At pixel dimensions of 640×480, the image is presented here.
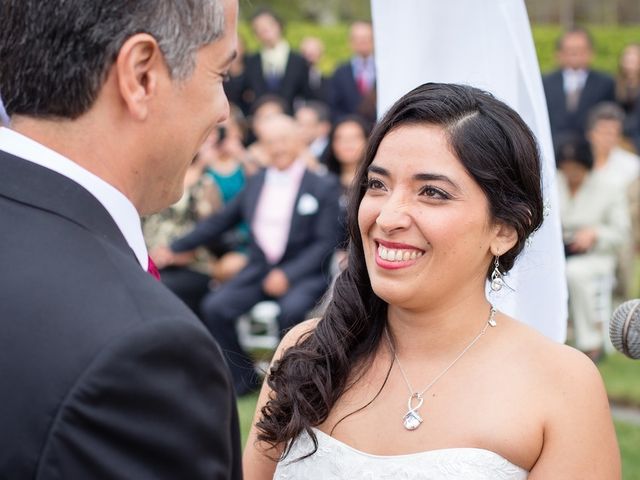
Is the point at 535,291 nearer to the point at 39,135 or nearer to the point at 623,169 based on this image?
the point at 39,135

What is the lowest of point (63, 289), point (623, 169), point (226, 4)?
point (623, 169)

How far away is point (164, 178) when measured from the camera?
173 cm

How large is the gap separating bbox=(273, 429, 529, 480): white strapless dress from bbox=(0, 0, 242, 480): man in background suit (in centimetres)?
104

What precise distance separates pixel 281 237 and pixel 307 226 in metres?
0.28

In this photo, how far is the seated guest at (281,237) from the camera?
7.42m

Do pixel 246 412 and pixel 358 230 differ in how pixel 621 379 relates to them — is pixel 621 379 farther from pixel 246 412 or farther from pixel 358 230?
pixel 358 230

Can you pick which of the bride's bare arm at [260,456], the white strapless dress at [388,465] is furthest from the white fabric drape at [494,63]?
the bride's bare arm at [260,456]

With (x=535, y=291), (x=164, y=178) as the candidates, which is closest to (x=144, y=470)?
(x=164, y=178)

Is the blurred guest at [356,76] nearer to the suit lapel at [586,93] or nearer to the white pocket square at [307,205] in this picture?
the suit lapel at [586,93]

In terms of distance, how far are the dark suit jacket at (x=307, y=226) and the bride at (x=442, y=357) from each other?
4.30m

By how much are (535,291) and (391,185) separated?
2.48 ft

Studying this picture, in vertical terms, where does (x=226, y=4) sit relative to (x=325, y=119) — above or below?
above

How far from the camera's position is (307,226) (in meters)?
7.48

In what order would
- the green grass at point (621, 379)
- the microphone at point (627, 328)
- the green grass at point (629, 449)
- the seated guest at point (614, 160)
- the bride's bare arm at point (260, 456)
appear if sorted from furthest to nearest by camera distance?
the seated guest at point (614, 160) < the green grass at point (621, 379) < the green grass at point (629, 449) < the bride's bare arm at point (260, 456) < the microphone at point (627, 328)
